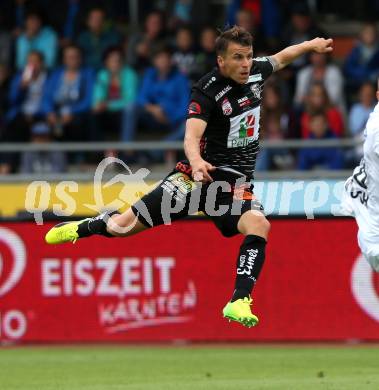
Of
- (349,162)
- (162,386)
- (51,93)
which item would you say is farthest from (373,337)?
(51,93)

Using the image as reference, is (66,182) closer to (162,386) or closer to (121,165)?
(121,165)

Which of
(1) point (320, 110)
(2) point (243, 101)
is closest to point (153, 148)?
(1) point (320, 110)

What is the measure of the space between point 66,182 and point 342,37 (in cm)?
602

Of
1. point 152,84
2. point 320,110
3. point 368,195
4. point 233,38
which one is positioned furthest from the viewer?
point 152,84

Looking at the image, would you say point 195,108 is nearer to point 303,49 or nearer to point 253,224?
point 253,224

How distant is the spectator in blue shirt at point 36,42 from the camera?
55.6 ft

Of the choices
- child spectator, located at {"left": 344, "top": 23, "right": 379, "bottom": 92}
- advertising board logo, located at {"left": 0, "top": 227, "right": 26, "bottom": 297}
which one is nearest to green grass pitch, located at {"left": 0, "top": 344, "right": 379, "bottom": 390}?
advertising board logo, located at {"left": 0, "top": 227, "right": 26, "bottom": 297}

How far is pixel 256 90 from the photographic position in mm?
9836

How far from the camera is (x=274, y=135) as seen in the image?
50.6 feet

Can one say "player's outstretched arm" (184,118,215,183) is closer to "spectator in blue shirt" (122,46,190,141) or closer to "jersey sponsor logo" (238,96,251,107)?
"jersey sponsor logo" (238,96,251,107)

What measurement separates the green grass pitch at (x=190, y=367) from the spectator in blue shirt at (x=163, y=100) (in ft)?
13.4

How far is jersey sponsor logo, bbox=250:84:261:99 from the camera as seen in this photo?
9805 mm

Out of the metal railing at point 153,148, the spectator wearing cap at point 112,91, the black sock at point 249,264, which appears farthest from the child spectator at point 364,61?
the black sock at point 249,264

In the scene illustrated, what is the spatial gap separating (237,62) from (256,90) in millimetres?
396
